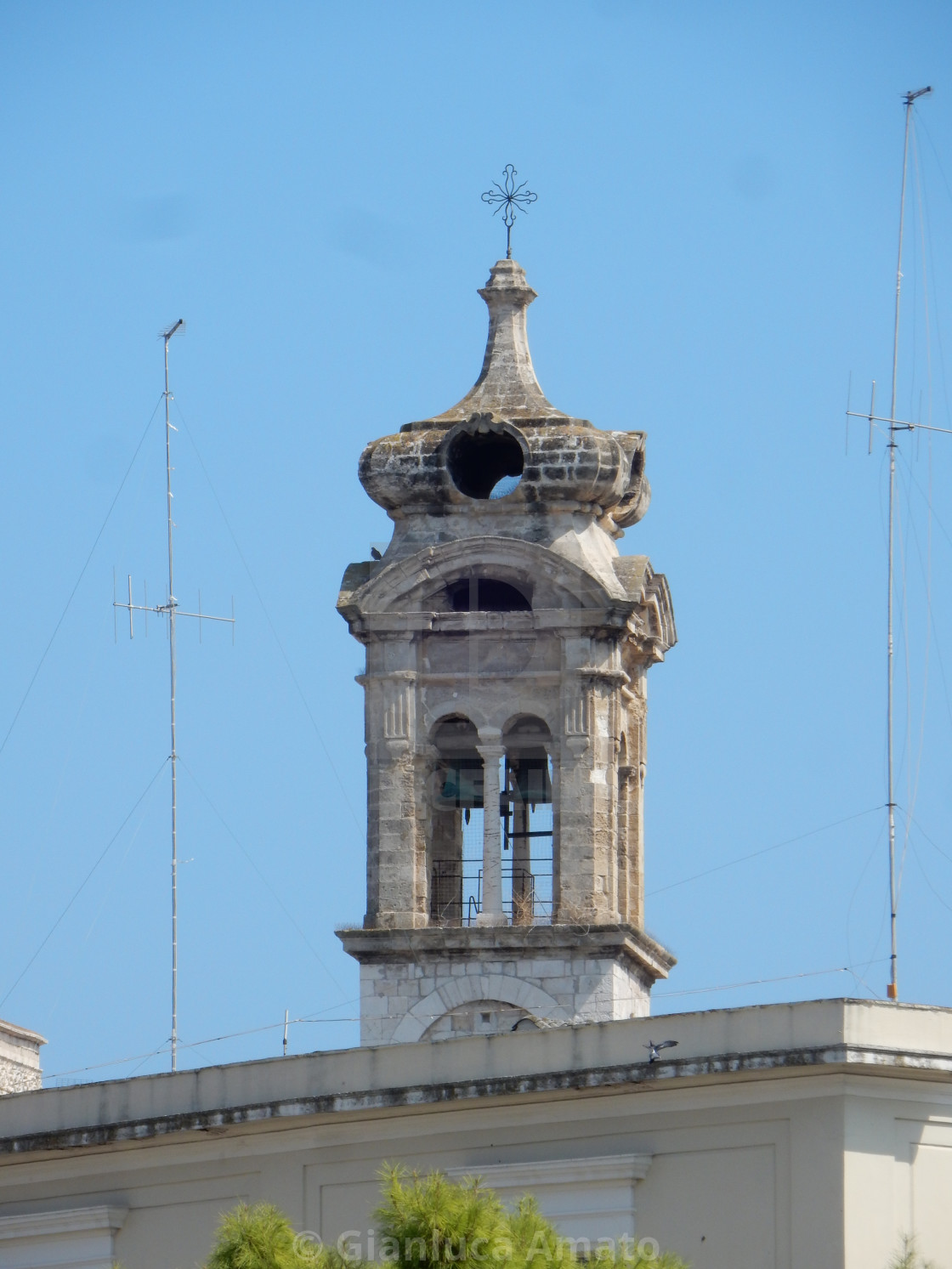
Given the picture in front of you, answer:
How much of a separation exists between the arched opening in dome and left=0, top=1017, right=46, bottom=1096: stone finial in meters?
8.10

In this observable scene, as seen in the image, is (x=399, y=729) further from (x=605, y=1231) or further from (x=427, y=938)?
(x=605, y=1231)

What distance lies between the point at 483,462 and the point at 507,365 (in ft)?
4.85

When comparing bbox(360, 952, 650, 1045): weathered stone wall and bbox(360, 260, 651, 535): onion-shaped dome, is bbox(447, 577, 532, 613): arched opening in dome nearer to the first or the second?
bbox(360, 260, 651, 535): onion-shaped dome

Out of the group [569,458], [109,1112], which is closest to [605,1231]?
[109,1112]

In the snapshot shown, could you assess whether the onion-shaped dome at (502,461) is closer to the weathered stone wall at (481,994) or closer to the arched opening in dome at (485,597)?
the arched opening in dome at (485,597)

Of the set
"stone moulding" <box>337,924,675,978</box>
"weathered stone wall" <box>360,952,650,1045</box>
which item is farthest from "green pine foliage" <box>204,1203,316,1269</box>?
"stone moulding" <box>337,924,675,978</box>

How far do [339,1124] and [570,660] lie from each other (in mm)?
13945

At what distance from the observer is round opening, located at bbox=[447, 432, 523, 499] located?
5200cm

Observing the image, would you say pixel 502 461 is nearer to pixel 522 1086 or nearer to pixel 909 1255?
pixel 522 1086

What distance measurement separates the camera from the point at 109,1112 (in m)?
40.3

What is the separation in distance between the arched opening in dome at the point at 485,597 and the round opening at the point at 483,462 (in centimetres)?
113

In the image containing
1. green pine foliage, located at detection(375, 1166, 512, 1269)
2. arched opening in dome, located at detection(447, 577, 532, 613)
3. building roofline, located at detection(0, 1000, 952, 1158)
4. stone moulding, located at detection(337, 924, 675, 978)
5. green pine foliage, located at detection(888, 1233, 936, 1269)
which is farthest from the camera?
arched opening in dome, located at detection(447, 577, 532, 613)

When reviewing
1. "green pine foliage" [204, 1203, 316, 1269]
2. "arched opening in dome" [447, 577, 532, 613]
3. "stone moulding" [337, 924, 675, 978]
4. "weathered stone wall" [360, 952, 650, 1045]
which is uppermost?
"arched opening in dome" [447, 577, 532, 613]

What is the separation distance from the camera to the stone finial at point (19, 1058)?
52.6m
